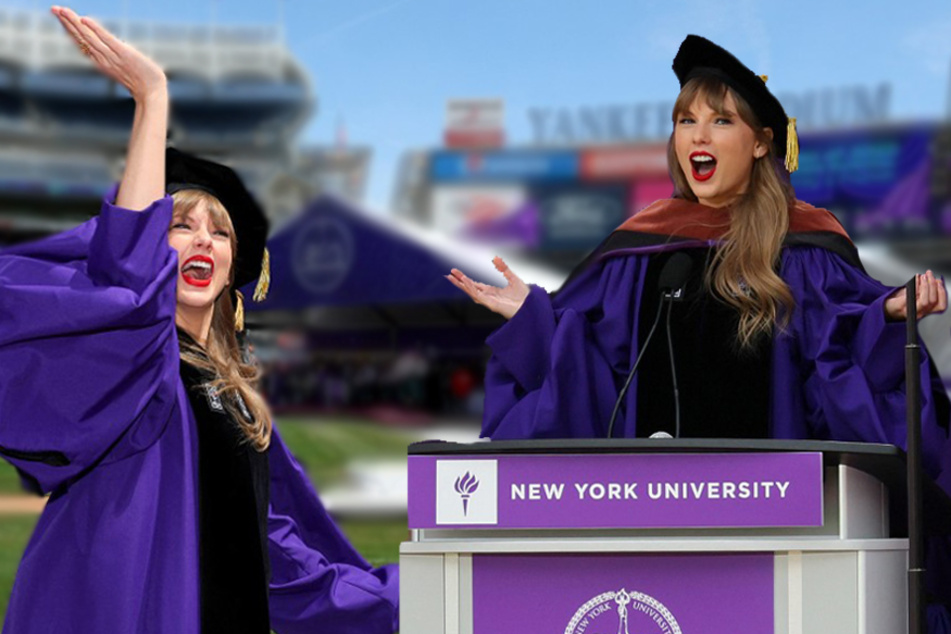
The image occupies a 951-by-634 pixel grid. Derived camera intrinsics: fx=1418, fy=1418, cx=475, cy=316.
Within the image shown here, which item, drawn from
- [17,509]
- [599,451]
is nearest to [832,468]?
[599,451]

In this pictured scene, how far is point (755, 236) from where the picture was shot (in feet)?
11.2

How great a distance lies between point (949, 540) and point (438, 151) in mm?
23760

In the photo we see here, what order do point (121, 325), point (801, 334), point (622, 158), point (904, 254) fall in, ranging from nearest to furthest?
point (121, 325), point (801, 334), point (904, 254), point (622, 158)

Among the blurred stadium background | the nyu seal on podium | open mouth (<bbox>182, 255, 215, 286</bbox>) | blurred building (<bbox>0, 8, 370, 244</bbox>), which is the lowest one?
the nyu seal on podium

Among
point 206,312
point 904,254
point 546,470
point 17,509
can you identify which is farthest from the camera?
point 904,254

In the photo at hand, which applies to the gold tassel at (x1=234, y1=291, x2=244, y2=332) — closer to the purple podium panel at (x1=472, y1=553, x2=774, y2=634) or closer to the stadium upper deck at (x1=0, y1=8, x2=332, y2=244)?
the purple podium panel at (x1=472, y1=553, x2=774, y2=634)

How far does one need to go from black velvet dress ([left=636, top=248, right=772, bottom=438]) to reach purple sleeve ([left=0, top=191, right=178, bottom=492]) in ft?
4.37

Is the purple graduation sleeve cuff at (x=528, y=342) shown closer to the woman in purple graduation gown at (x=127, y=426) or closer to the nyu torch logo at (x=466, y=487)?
the woman in purple graduation gown at (x=127, y=426)

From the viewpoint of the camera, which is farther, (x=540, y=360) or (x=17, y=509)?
(x=17, y=509)

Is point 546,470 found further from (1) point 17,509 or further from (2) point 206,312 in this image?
(1) point 17,509

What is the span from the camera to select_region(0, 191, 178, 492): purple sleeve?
2.48 meters

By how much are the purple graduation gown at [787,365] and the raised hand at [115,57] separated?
1.09 metres

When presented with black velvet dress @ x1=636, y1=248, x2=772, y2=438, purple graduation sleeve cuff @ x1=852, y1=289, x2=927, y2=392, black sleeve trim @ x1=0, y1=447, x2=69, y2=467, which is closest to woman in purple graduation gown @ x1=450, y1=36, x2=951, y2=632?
black velvet dress @ x1=636, y1=248, x2=772, y2=438

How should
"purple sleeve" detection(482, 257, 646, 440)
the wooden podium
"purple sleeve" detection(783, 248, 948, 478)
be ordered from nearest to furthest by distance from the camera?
the wooden podium < "purple sleeve" detection(783, 248, 948, 478) < "purple sleeve" detection(482, 257, 646, 440)
